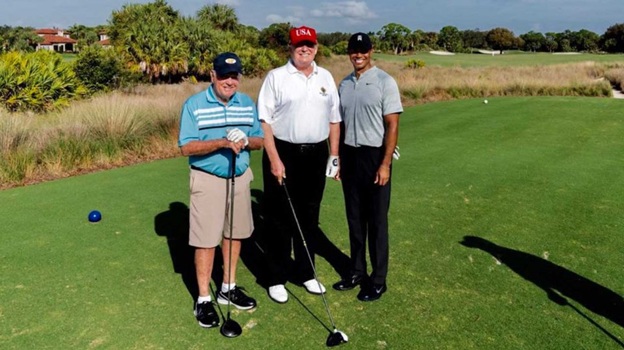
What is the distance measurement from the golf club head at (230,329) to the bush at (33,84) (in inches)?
541

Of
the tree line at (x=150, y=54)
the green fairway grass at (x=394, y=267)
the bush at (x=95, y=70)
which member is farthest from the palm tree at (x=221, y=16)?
the green fairway grass at (x=394, y=267)

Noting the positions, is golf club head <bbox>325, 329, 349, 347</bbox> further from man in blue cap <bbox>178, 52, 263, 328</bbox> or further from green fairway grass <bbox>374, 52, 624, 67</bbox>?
green fairway grass <bbox>374, 52, 624, 67</bbox>

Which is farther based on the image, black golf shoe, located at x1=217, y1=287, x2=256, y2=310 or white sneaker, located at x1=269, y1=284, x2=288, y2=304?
white sneaker, located at x1=269, y1=284, x2=288, y2=304

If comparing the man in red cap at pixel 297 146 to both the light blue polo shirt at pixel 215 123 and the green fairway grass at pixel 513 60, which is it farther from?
the green fairway grass at pixel 513 60

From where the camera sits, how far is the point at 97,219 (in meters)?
5.91

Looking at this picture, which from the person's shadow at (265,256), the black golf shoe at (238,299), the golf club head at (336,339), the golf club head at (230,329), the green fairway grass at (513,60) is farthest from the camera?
the green fairway grass at (513,60)

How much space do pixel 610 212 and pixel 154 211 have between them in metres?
5.84

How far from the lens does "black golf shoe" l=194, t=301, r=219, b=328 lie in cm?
368

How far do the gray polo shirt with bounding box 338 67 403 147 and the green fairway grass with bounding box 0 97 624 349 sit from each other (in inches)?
53.7

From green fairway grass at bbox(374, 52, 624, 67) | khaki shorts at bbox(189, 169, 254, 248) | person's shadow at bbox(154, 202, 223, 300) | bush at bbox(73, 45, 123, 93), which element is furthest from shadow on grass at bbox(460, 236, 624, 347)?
green fairway grass at bbox(374, 52, 624, 67)

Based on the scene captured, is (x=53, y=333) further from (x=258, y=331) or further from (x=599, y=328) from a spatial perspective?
(x=599, y=328)

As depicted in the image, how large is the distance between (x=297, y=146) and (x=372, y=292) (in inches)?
54.1

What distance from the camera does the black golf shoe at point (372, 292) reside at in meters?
4.14

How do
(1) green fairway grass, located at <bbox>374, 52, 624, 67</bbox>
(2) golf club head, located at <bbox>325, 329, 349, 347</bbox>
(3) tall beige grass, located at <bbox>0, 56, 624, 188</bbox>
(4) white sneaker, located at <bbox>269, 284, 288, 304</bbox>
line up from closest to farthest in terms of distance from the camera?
(2) golf club head, located at <bbox>325, 329, 349, 347</bbox> < (4) white sneaker, located at <bbox>269, 284, 288, 304</bbox> < (3) tall beige grass, located at <bbox>0, 56, 624, 188</bbox> < (1) green fairway grass, located at <bbox>374, 52, 624, 67</bbox>
